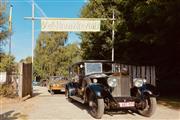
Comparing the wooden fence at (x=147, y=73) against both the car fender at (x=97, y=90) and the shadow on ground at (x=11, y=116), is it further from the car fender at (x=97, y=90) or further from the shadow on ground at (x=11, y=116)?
the shadow on ground at (x=11, y=116)

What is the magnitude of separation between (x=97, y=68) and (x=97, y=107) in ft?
11.2

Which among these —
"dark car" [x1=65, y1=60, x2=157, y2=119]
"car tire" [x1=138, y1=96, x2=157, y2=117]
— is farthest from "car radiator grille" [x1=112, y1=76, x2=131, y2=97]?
"car tire" [x1=138, y1=96, x2=157, y2=117]

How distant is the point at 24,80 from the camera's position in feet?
68.8

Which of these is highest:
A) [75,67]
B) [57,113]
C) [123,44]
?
[123,44]

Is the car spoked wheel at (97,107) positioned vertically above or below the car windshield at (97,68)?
below

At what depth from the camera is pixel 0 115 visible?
13195 mm

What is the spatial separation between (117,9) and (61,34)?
163 ft

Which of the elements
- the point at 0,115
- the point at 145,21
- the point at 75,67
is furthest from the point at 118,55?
the point at 0,115

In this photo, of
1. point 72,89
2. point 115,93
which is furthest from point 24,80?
point 115,93

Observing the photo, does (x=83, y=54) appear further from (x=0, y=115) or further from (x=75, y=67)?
(x=0, y=115)

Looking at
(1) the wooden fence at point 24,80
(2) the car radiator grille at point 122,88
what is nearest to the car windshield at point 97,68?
(2) the car radiator grille at point 122,88

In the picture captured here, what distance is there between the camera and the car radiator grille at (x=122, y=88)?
13531 mm

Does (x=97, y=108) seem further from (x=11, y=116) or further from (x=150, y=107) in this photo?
(x=11, y=116)

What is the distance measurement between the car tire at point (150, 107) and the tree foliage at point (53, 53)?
196 feet
